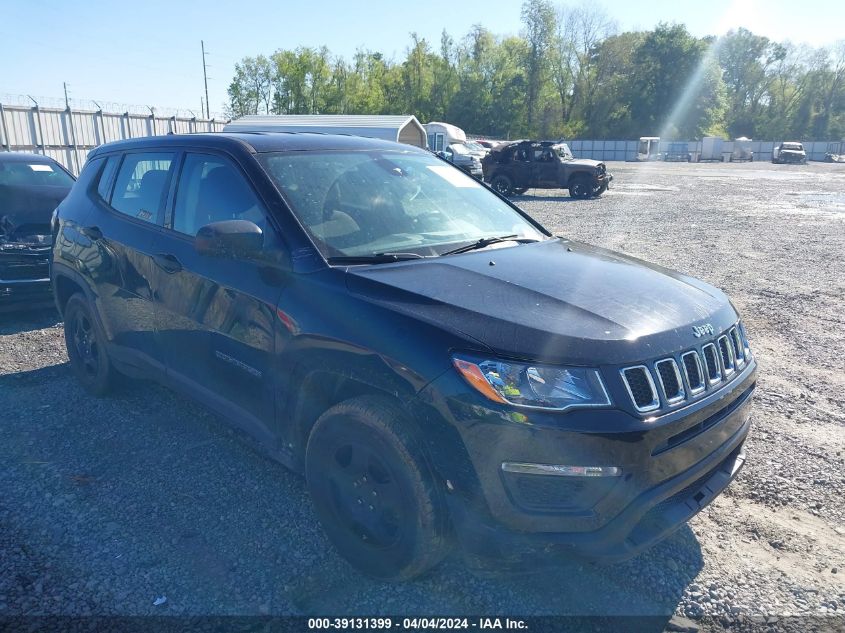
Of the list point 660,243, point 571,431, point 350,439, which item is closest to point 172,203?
point 350,439

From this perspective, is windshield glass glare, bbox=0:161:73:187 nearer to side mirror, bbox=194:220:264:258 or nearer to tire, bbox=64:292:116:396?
tire, bbox=64:292:116:396

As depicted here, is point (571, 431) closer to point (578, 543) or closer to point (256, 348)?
point (578, 543)

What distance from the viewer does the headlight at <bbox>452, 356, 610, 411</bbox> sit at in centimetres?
220

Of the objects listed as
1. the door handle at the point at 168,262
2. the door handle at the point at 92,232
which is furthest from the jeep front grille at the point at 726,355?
the door handle at the point at 92,232

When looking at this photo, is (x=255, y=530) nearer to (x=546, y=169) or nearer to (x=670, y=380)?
(x=670, y=380)

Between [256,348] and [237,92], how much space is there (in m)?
79.8

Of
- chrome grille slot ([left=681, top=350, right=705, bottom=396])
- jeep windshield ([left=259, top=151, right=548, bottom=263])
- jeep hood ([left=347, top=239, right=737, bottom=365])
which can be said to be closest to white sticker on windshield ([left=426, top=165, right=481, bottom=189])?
jeep windshield ([left=259, top=151, right=548, bottom=263])

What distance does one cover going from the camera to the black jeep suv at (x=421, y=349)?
7.23 ft

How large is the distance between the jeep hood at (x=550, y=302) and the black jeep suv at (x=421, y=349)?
A: 1cm

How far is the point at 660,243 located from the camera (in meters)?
11.9

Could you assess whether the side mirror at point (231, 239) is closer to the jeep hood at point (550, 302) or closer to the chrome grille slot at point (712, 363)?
the jeep hood at point (550, 302)

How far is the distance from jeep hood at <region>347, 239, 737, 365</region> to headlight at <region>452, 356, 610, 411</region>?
0.05 m

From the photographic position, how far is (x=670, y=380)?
2367 mm

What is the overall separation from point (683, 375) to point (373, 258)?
1430mm
